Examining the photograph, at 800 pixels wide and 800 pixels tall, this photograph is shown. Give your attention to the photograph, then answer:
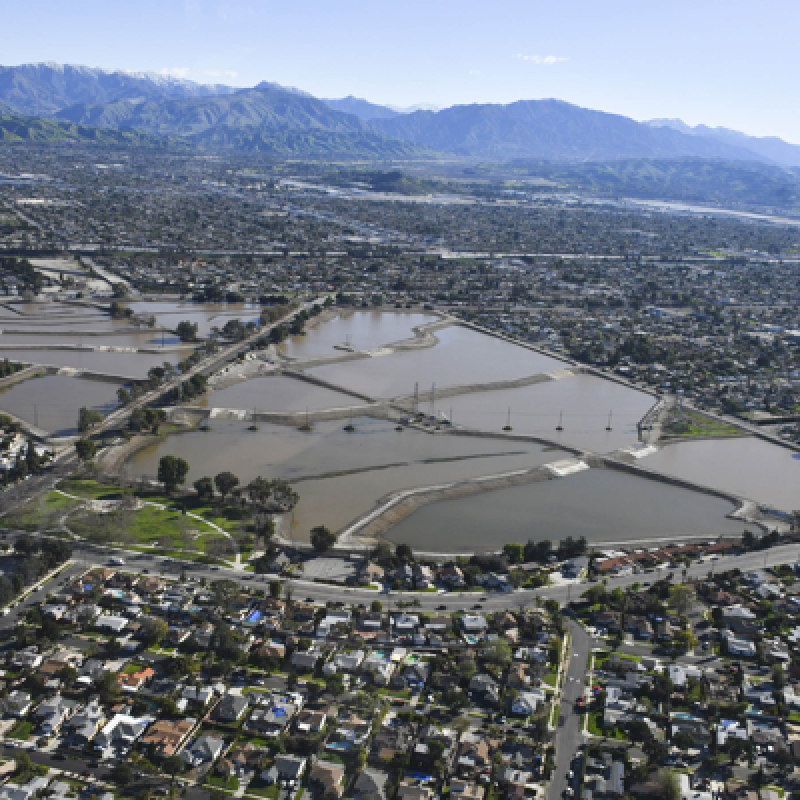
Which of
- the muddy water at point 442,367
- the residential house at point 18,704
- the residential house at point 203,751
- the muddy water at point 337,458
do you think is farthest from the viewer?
the muddy water at point 442,367

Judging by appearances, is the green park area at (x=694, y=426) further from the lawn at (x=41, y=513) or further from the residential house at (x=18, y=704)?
the residential house at (x=18, y=704)

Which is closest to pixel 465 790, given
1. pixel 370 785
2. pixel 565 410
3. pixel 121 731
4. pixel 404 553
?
pixel 370 785

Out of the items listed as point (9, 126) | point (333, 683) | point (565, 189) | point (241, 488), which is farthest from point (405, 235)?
point (9, 126)

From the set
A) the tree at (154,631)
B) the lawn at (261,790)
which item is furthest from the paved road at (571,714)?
the tree at (154,631)

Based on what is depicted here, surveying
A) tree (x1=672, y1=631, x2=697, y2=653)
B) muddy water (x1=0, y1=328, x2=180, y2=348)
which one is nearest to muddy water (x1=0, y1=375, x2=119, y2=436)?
muddy water (x1=0, y1=328, x2=180, y2=348)

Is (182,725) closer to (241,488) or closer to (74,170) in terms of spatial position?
(241,488)

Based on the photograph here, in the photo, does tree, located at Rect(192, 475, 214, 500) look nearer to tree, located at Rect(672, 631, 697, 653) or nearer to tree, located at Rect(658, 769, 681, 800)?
tree, located at Rect(672, 631, 697, 653)
